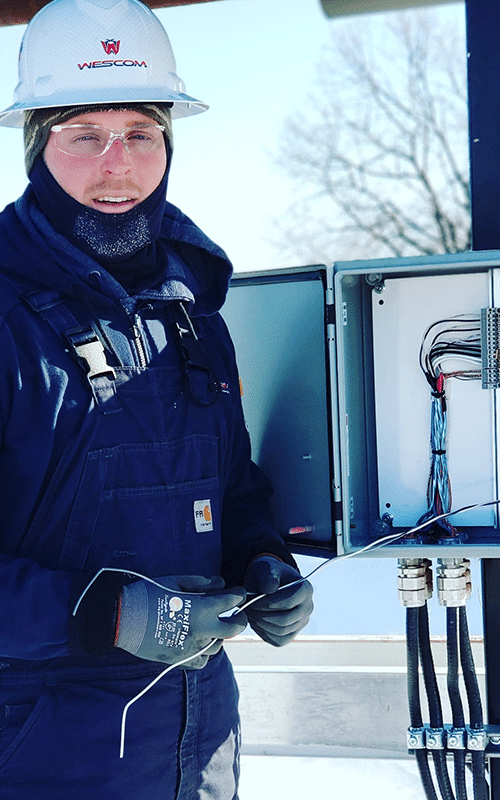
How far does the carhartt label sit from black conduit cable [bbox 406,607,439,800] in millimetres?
518

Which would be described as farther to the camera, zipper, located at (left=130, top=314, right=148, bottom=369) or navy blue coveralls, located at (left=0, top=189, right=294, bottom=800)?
zipper, located at (left=130, top=314, right=148, bottom=369)

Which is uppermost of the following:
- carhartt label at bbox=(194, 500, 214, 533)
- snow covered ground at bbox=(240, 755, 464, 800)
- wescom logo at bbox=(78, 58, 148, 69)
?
wescom logo at bbox=(78, 58, 148, 69)

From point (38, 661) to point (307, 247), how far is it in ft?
24.9

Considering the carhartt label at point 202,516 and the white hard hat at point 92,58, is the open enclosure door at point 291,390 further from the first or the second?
the white hard hat at point 92,58

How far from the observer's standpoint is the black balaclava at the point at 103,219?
4.78 ft

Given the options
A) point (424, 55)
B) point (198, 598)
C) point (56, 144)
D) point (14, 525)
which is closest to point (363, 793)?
point (198, 598)

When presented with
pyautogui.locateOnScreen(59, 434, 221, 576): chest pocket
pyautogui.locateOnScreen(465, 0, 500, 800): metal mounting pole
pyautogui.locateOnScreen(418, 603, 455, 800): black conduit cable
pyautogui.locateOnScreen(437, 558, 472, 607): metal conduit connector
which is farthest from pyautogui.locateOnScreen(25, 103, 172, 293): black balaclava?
pyautogui.locateOnScreen(418, 603, 455, 800): black conduit cable

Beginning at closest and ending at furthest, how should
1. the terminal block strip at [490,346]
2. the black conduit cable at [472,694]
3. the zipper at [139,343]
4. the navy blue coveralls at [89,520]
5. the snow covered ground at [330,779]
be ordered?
the navy blue coveralls at [89,520]
the zipper at [139,343]
the terminal block strip at [490,346]
the black conduit cable at [472,694]
the snow covered ground at [330,779]

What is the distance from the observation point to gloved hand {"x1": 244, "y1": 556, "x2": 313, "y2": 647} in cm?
149

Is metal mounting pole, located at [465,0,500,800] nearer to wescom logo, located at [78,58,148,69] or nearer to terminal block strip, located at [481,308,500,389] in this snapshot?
terminal block strip, located at [481,308,500,389]

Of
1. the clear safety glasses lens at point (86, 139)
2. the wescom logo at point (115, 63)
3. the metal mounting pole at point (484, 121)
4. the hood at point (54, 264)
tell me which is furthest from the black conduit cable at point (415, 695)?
the wescom logo at point (115, 63)

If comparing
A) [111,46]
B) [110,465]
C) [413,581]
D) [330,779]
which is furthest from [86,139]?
[330,779]

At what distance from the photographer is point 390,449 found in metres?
1.73

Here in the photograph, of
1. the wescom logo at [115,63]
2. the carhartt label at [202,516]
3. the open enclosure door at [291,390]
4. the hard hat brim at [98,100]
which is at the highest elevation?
the wescom logo at [115,63]
